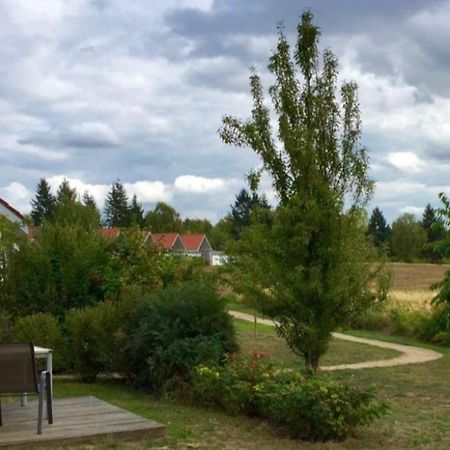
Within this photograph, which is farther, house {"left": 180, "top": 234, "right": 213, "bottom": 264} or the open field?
house {"left": 180, "top": 234, "right": 213, "bottom": 264}

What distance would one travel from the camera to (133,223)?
635 inches

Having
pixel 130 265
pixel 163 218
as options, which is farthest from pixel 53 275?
pixel 163 218

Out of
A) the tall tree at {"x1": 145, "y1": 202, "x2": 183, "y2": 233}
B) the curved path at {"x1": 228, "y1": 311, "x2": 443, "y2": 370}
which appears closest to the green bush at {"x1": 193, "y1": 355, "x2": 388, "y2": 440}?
the curved path at {"x1": 228, "y1": 311, "x2": 443, "y2": 370}

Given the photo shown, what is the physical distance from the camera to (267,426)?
8.20 meters

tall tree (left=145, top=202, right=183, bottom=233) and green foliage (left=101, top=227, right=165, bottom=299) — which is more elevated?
tall tree (left=145, top=202, right=183, bottom=233)

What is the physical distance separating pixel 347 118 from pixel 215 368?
502 cm

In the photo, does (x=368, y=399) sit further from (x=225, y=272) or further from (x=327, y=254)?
(x=225, y=272)

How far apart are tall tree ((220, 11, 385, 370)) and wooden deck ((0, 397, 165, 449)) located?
417cm

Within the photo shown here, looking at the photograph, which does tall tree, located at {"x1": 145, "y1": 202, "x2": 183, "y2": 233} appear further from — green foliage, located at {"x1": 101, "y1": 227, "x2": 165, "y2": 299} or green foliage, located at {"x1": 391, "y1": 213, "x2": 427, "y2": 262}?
green foliage, located at {"x1": 101, "y1": 227, "x2": 165, "y2": 299}

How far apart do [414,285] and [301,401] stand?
3738cm

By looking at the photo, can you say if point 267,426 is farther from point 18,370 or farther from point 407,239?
point 407,239

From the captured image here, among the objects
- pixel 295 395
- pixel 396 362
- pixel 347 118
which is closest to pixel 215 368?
pixel 295 395

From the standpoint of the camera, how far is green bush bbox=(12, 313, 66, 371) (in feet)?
39.6

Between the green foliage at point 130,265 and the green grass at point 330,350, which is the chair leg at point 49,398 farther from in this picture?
the green grass at point 330,350
